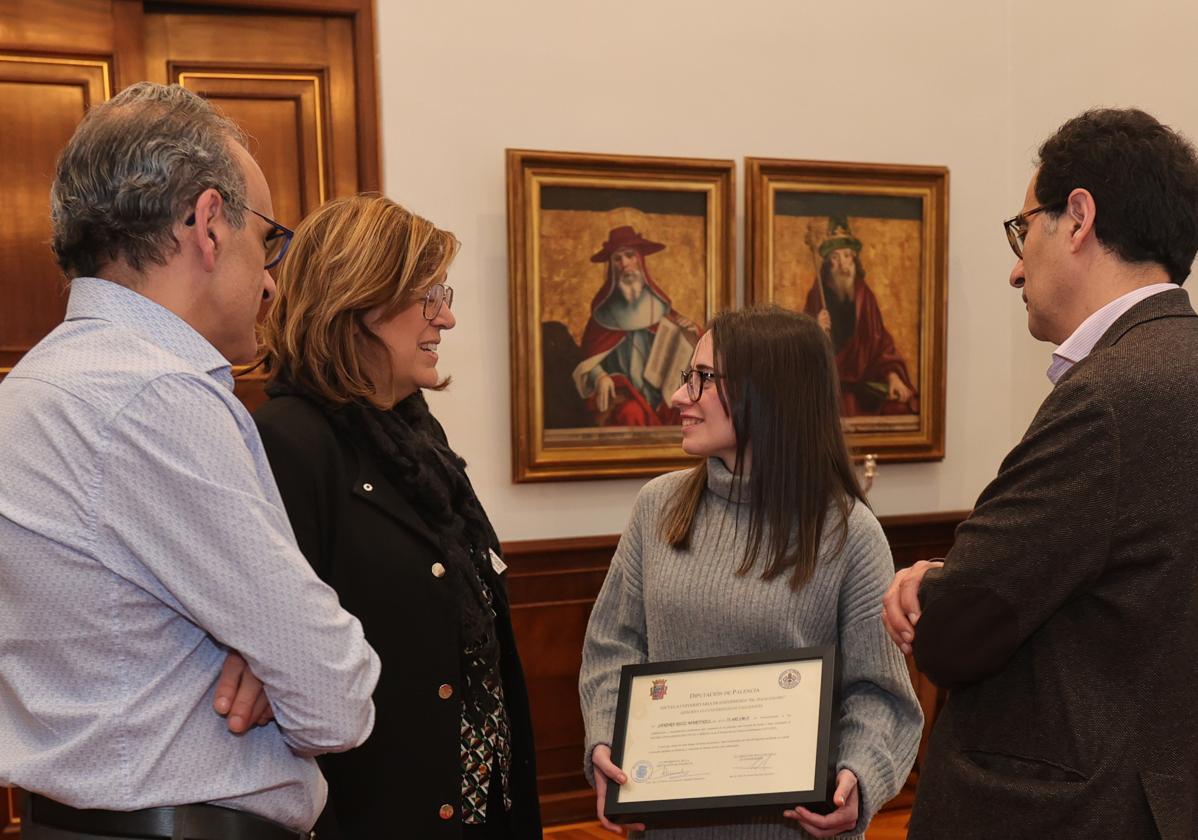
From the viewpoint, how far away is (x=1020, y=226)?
2465 millimetres

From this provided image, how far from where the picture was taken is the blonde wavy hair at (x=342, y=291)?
252 centimetres

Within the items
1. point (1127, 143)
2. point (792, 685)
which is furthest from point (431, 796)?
point (1127, 143)

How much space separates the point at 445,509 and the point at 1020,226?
138 cm

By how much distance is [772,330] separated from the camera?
9.37 feet

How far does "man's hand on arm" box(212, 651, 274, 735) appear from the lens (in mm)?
1689

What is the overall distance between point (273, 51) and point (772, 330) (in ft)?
10.4

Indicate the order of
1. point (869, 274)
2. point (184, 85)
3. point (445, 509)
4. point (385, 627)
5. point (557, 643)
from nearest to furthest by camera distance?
point (385, 627) < point (445, 509) < point (184, 85) < point (557, 643) < point (869, 274)

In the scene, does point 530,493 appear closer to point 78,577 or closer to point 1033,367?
point 1033,367

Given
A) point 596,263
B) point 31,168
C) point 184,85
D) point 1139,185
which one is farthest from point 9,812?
point 1139,185

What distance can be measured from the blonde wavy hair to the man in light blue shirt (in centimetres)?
70

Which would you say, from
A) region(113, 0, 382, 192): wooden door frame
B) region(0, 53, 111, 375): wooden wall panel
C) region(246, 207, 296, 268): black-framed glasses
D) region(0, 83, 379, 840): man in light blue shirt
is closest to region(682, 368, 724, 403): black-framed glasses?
region(246, 207, 296, 268): black-framed glasses
